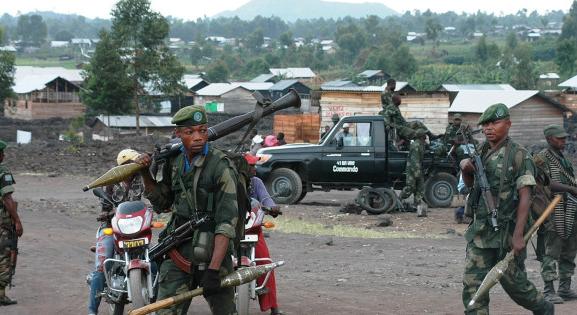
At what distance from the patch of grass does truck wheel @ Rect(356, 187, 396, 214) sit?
1772 millimetres

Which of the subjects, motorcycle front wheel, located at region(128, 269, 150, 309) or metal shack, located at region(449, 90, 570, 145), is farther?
metal shack, located at region(449, 90, 570, 145)

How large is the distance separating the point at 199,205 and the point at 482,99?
→ 134 ft

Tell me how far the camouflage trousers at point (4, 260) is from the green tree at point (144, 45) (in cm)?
4235

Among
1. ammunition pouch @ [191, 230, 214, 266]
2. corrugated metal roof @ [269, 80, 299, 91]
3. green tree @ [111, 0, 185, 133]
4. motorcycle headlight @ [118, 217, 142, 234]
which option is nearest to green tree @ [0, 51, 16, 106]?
green tree @ [111, 0, 185, 133]

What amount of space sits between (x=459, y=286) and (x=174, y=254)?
15.4ft

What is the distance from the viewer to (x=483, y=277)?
7500 millimetres

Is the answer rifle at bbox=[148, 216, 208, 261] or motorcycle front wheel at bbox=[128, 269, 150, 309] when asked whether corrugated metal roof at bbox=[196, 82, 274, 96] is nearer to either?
motorcycle front wheel at bbox=[128, 269, 150, 309]

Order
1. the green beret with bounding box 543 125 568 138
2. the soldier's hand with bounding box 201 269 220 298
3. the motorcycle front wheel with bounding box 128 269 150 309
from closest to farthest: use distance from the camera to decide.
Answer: the soldier's hand with bounding box 201 269 220 298 → the motorcycle front wheel with bounding box 128 269 150 309 → the green beret with bounding box 543 125 568 138

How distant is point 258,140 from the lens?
2386 centimetres

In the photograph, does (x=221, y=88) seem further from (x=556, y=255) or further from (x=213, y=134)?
(x=213, y=134)

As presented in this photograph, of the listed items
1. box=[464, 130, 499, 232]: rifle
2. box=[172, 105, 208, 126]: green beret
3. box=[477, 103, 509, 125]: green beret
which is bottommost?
box=[464, 130, 499, 232]: rifle

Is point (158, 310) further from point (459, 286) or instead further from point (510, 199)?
point (459, 286)

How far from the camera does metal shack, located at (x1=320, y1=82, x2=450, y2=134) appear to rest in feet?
114

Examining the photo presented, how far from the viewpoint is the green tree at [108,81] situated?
5278 cm
